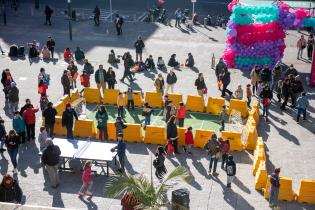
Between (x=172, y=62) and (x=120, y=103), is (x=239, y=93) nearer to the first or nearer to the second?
(x=120, y=103)

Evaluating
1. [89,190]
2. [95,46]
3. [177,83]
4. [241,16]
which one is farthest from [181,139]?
[95,46]

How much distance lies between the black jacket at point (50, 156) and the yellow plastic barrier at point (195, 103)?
8.59m

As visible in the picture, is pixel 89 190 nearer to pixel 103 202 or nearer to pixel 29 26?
pixel 103 202

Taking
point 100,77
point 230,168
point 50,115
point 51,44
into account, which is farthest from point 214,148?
point 51,44

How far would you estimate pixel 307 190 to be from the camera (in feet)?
59.6

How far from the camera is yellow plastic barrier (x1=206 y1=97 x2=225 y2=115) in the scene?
2522 cm

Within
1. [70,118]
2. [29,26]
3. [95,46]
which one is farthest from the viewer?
[29,26]

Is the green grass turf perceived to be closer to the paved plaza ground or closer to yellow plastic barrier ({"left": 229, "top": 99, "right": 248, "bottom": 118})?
yellow plastic barrier ({"left": 229, "top": 99, "right": 248, "bottom": 118})

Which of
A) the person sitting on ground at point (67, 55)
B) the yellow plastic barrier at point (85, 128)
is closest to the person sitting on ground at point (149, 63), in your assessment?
the person sitting on ground at point (67, 55)

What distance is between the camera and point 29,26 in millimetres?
40281

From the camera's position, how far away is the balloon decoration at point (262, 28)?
30281 millimetres

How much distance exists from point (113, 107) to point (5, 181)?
10.3 m

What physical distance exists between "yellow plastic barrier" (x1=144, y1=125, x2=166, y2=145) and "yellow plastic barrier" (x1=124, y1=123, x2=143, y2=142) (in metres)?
0.26

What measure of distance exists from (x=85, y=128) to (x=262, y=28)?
487 inches
